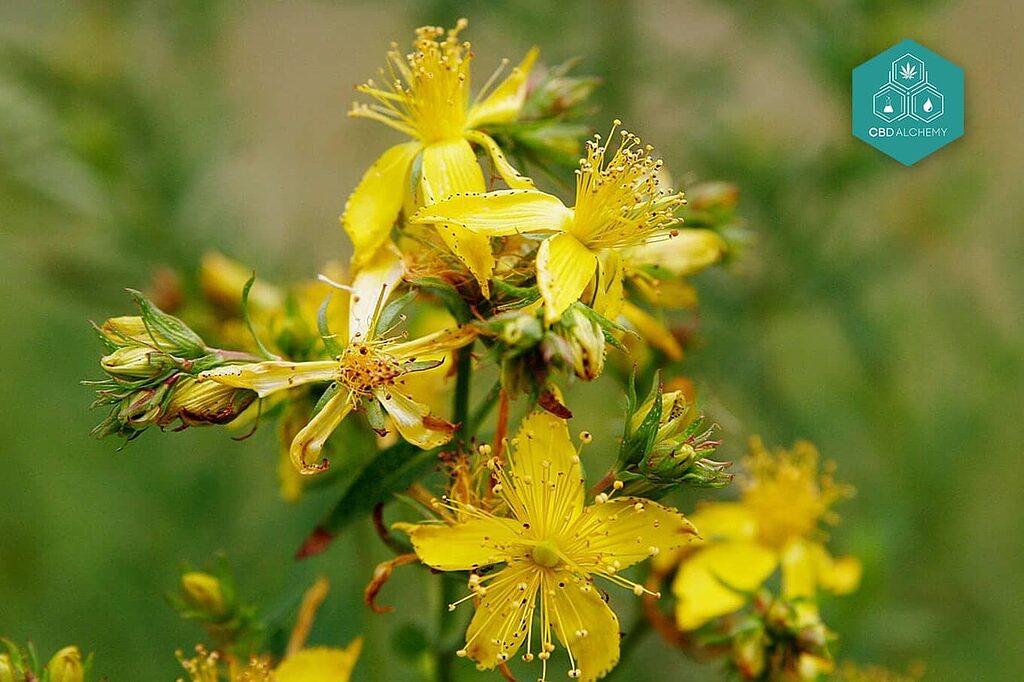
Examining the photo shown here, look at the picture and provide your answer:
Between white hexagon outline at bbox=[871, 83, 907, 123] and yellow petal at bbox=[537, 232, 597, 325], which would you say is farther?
white hexagon outline at bbox=[871, 83, 907, 123]

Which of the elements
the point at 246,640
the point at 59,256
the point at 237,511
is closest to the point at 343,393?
the point at 246,640

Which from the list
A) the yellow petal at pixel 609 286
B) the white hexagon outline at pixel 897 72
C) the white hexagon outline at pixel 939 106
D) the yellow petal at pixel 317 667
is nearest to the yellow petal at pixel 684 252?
the yellow petal at pixel 609 286

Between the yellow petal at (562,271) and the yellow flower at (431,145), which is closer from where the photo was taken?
the yellow petal at (562,271)

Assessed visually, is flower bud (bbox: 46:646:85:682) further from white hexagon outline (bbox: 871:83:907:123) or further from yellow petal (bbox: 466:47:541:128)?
white hexagon outline (bbox: 871:83:907:123)

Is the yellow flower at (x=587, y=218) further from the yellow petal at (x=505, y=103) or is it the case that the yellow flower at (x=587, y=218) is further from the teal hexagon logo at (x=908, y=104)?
the teal hexagon logo at (x=908, y=104)

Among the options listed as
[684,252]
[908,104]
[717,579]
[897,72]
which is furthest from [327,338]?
[897,72]

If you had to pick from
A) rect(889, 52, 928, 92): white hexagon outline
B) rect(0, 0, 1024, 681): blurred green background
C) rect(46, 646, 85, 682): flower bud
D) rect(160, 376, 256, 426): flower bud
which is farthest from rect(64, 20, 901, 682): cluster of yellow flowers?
rect(889, 52, 928, 92): white hexagon outline

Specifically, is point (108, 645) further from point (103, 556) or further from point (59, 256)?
point (59, 256)
